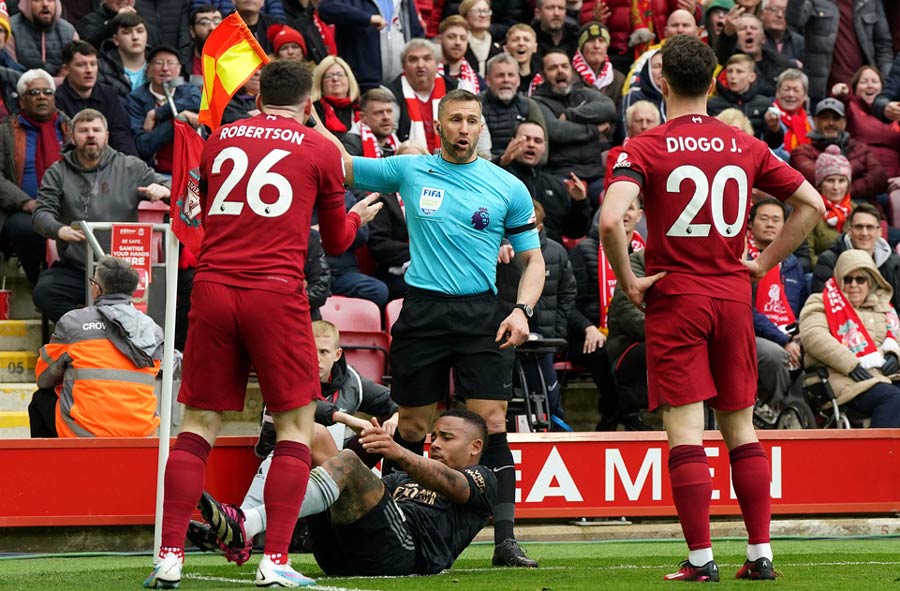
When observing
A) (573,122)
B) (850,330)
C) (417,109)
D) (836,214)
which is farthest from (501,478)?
(836,214)

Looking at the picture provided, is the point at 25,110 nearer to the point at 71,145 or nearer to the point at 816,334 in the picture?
the point at 71,145

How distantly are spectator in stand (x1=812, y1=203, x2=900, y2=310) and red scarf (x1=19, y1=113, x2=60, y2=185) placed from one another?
6.81m

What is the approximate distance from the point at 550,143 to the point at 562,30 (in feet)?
7.99

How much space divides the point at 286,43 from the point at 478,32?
279cm

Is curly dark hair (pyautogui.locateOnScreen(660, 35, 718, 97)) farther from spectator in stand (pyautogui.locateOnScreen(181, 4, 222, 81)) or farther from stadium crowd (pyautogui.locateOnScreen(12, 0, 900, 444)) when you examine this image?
spectator in stand (pyautogui.locateOnScreen(181, 4, 222, 81))

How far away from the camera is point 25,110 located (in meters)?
12.6

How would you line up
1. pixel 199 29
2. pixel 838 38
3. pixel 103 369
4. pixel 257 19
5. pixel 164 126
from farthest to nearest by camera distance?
pixel 838 38 → pixel 257 19 → pixel 199 29 → pixel 164 126 → pixel 103 369

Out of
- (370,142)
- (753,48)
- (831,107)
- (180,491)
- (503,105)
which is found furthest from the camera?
(753,48)

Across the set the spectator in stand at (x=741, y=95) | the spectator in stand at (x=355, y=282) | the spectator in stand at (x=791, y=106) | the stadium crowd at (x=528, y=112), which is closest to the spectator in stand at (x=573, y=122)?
the stadium crowd at (x=528, y=112)

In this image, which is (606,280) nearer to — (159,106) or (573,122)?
(573,122)

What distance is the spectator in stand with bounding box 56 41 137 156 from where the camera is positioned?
43.2 ft

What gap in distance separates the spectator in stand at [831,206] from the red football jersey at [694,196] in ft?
25.9

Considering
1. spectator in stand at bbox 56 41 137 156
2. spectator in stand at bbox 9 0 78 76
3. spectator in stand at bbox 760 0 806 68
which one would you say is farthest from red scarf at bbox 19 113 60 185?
spectator in stand at bbox 760 0 806 68

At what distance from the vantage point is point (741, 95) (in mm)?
15562
